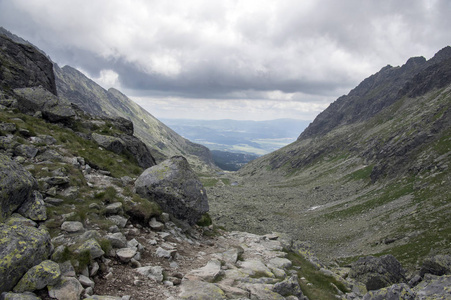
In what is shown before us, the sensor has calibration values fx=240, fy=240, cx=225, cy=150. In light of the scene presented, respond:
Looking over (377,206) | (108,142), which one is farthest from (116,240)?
(377,206)

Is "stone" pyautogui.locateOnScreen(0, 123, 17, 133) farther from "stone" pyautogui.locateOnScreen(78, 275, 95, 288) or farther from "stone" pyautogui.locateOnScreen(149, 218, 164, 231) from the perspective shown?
"stone" pyautogui.locateOnScreen(78, 275, 95, 288)

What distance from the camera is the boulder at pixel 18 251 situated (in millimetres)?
7945

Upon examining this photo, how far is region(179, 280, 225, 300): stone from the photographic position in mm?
11008

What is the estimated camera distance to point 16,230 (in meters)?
9.21

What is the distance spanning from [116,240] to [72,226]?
2387mm

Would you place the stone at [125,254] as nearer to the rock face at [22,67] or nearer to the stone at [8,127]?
the stone at [8,127]

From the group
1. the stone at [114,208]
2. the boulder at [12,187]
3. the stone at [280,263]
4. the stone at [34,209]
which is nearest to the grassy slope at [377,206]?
the stone at [280,263]

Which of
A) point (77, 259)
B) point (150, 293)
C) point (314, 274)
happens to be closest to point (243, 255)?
point (314, 274)

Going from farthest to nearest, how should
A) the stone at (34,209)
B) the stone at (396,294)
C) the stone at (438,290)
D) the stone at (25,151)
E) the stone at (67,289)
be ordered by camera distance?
the stone at (25,151) < the stone at (438,290) < the stone at (396,294) < the stone at (34,209) < the stone at (67,289)

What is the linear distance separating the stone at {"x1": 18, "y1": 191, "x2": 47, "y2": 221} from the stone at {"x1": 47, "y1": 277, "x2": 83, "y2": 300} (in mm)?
5061

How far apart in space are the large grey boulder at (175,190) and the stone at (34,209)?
27.0ft

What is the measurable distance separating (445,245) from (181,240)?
37.1m

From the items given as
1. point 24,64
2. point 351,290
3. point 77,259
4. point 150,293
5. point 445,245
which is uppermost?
point 24,64

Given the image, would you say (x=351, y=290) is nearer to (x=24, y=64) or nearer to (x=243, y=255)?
(x=243, y=255)
